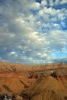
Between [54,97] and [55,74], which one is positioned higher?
[55,74]

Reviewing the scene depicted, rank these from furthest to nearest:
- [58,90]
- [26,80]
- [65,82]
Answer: [26,80], [65,82], [58,90]

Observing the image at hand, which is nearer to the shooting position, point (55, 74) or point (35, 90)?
point (35, 90)

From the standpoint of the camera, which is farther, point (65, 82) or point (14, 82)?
point (14, 82)

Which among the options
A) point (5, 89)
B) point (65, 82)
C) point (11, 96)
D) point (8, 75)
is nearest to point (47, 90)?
point (11, 96)

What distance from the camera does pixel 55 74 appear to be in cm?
12925

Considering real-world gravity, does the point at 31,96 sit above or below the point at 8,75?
below

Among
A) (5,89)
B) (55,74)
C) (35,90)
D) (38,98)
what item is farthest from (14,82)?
(38,98)

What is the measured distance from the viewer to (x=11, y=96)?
99.4 metres

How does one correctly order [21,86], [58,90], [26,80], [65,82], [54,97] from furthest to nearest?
[26,80] < [21,86] < [65,82] < [58,90] < [54,97]

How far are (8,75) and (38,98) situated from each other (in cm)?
6018

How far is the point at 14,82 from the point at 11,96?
45.5 meters

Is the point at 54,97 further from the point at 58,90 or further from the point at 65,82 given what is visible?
the point at 65,82

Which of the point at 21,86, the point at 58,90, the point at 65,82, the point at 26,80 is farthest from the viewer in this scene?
the point at 26,80

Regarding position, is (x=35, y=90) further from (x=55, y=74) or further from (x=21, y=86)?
(x=21, y=86)
